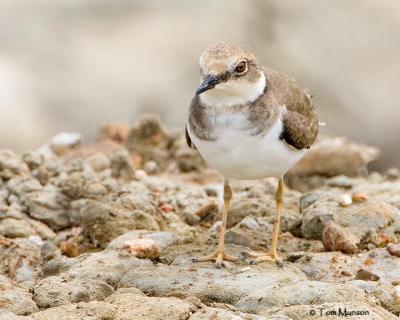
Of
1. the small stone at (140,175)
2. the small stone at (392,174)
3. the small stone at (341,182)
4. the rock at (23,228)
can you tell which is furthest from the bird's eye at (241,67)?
the small stone at (392,174)

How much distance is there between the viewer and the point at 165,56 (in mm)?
14641

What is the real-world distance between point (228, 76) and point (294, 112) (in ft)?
2.28

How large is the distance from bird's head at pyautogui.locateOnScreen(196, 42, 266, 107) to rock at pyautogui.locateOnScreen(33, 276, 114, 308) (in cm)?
141

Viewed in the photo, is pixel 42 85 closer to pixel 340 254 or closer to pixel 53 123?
pixel 53 123

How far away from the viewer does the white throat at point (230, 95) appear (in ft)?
21.0

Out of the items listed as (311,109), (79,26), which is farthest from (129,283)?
(79,26)

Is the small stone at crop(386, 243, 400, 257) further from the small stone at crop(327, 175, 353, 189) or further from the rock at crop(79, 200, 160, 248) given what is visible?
the small stone at crop(327, 175, 353, 189)

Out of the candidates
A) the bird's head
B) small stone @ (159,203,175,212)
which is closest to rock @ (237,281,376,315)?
the bird's head

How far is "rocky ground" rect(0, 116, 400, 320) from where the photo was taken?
5.68 meters

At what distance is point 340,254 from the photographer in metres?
6.86

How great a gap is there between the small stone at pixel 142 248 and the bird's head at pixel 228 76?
3.66 ft

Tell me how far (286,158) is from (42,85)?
7.89 metres

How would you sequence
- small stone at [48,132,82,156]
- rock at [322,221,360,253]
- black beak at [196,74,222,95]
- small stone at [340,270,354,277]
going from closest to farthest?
black beak at [196,74,222,95]
small stone at [340,270,354,277]
rock at [322,221,360,253]
small stone at [48,132,82,156]

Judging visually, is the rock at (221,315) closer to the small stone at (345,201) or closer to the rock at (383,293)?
the rock at (383,293)
